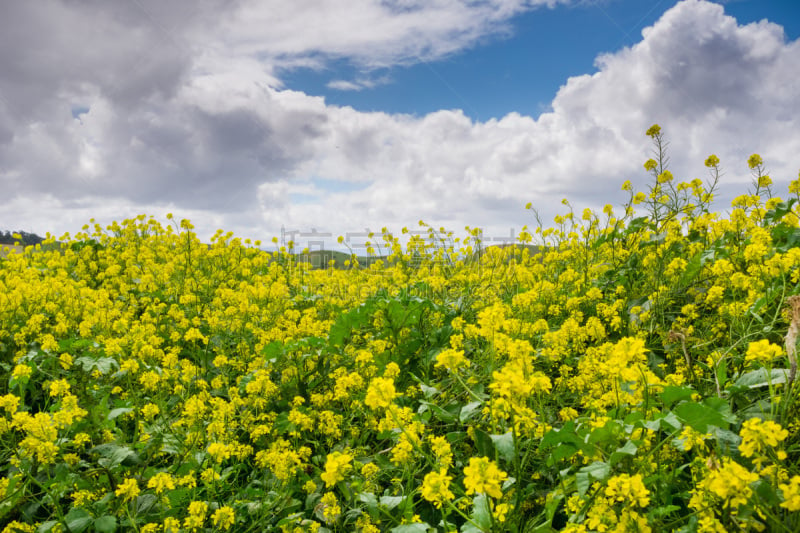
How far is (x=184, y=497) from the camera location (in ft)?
8.87

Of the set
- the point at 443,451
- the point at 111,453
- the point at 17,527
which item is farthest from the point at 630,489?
the point at 17,527

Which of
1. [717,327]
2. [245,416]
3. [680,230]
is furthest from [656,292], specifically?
[245,416]

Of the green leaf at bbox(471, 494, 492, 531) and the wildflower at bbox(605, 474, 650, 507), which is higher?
the wildflower at bbox(605, 474, 650, 507)

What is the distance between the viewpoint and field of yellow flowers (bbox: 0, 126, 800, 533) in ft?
6.19

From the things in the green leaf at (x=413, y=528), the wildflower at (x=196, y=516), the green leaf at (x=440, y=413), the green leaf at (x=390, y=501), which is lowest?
the wildflower at (x=196, y=516)

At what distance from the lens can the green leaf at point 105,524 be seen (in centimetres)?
246

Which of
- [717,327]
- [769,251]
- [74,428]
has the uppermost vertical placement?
[769,251]

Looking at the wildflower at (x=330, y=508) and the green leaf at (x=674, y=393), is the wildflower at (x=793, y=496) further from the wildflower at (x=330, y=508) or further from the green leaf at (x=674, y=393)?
the wildflower at (x=330, y=508)

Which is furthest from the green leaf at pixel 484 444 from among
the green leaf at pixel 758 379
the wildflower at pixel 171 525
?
the wildflower at pixel 171 525

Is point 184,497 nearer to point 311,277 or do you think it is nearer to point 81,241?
point 311,277

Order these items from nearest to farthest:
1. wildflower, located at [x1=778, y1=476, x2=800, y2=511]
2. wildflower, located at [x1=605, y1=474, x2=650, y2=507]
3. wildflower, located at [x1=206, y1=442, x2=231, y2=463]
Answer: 1. wildflower, located at [x1=778, y1=476, x2=800, y2=511]
2. wildflower, located at [x1=605, y1=474, x2=650, y2=507]
3. wildflower, located at [x1=206, y1=442, x2=231, y2=463]

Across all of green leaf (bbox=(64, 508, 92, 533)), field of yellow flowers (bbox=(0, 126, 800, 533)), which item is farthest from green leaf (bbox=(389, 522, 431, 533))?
green leaf (bbox=(64, 508, 92, 533))

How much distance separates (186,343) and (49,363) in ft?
4.45

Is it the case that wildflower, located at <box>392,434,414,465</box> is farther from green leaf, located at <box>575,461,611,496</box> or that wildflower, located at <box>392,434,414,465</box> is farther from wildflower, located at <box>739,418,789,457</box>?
wildflower, located at <box>739,418,789,457</box>
